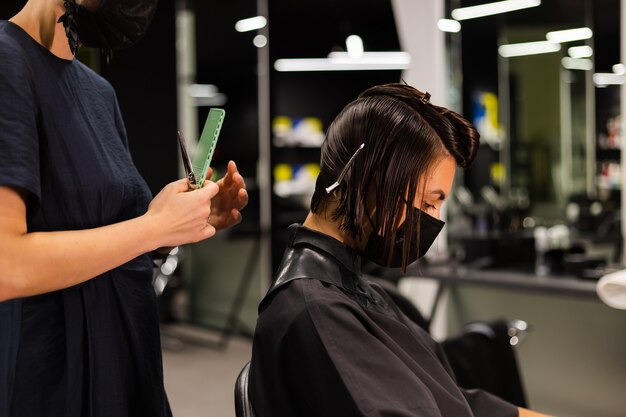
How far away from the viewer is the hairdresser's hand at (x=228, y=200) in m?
1.39

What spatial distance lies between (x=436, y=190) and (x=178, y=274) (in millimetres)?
5637

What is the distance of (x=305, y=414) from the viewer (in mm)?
1195

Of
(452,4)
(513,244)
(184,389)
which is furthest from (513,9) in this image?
(184,389)

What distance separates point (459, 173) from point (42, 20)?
11.7ft

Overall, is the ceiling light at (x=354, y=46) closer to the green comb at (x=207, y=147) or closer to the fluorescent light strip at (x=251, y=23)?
the fluorescent light strip at (x=251, y=23)

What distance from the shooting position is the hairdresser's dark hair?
1.24 metres

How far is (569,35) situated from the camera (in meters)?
→ 4.07

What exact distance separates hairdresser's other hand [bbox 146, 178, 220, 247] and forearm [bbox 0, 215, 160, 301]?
15mm

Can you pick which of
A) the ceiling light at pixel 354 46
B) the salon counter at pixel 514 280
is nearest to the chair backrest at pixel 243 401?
the salon counter at pixel 514 280

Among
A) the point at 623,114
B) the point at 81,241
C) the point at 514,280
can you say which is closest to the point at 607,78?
the point at 623,114

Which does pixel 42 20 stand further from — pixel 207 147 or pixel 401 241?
pixel 401 241

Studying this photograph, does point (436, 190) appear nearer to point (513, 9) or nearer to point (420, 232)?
point (420, 232)

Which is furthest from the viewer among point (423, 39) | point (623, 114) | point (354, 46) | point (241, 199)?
point (354, 46)

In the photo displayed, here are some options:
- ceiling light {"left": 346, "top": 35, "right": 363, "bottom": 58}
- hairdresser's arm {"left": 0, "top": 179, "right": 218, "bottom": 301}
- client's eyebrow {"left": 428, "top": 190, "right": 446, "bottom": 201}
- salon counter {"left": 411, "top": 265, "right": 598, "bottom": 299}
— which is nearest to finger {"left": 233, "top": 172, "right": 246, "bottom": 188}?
hairdresser's arm {"left": 0, "top": 179, "right": 218, "bottom": 301}
